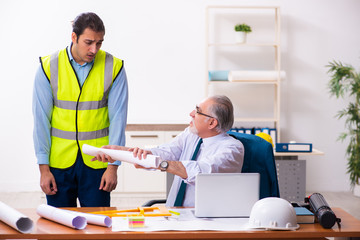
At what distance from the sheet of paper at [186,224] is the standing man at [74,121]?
26.0 inches

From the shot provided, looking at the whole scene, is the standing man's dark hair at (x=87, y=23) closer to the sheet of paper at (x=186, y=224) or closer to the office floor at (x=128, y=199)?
the sheet of paper at (x=186, y=224)

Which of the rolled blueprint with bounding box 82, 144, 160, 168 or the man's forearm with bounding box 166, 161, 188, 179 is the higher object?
the rolled blueprint with bounding box 82, 144, 160, 168

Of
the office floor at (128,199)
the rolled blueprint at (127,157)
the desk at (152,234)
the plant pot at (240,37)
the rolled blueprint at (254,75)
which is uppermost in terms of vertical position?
the plant pot at (240,37)

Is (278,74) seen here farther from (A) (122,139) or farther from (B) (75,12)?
(A) (122,139)

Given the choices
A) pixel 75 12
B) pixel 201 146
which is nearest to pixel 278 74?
pixel 75 12

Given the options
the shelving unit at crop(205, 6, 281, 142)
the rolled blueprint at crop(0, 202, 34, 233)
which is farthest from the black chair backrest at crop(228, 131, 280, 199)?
the shelving unit at crop(205, 6, 281, 142)

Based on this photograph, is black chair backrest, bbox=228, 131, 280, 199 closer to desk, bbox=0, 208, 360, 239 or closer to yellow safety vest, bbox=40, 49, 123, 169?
Result: desk, bbox=0, 208, 360, 239

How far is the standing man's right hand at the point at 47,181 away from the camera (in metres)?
2.79

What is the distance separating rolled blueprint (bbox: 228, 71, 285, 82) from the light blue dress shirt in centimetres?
336

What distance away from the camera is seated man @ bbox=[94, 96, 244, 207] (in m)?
2.43

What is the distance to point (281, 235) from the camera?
79.5 inches

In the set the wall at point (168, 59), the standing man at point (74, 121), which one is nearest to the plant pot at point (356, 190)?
the wall at point (168, 59)

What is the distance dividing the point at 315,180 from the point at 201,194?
191 inches

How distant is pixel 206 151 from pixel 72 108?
0.74 metres
